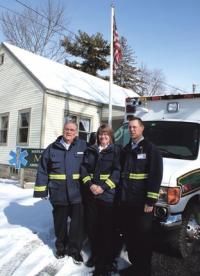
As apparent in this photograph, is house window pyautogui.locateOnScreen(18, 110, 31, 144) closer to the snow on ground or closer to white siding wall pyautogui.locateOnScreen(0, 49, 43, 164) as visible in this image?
white siding wall pyautogui.locateOnScreen(0, 49, 43, 164)

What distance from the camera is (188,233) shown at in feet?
16.3

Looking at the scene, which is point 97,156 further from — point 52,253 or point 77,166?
point 52,253

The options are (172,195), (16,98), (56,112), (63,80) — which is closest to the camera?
(172,195)

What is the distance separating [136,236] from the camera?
4129 millimetres

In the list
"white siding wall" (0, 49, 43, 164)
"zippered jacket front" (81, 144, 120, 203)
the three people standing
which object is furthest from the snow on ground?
"white siding wall" (0, 49, 43, 164)

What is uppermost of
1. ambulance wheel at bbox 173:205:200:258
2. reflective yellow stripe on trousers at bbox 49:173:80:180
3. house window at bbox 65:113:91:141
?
house window at bbox 65:113:91:141

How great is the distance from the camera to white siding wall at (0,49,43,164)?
1470cm

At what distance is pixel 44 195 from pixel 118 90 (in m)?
17.1

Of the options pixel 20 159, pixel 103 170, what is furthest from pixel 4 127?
pixel 103 170

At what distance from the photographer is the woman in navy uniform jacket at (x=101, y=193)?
14.1 ft

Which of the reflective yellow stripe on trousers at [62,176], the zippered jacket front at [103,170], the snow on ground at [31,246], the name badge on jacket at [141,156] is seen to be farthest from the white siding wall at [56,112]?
the name badge on jacket at [141,156]

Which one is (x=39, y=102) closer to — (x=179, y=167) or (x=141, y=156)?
(x=179, y=167)

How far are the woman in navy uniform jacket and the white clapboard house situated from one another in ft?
33.0

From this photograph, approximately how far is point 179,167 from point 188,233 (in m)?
0.98
